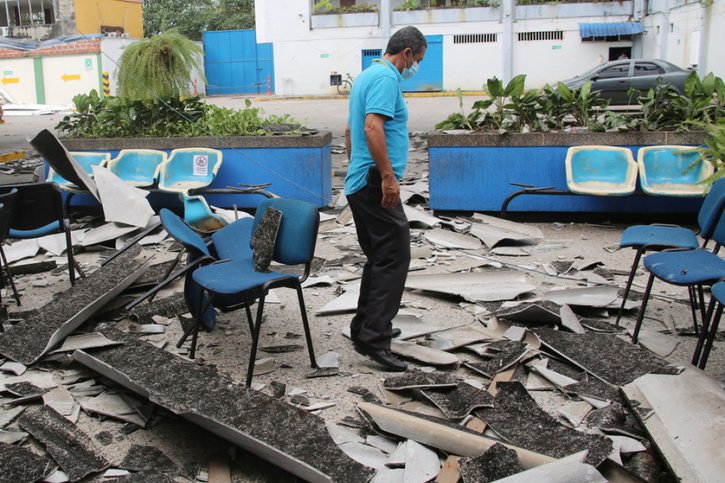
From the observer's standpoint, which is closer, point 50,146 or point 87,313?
point 87,313

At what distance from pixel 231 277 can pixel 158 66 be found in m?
6.06

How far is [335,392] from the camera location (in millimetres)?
4535

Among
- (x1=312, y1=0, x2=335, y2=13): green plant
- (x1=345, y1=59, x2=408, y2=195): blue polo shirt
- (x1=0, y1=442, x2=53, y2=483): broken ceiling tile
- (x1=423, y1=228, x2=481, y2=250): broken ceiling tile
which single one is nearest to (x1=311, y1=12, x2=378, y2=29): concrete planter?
(x1=312, y1=0, x2=335, y2=13): green plant

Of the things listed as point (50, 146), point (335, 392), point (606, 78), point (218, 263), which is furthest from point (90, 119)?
point (606, 78)

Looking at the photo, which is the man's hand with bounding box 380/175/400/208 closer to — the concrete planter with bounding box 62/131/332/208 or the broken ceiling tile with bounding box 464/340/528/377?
the broken ceiling tile with bounding box 464/340/528/377

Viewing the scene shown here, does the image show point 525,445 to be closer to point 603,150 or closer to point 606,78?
point 603,150

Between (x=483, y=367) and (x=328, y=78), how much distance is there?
3479 cm

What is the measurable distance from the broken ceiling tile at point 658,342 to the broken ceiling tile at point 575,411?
1.02 m

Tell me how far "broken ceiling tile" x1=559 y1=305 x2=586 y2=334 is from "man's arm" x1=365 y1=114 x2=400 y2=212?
1.63m

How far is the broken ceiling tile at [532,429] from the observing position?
3.56 metres

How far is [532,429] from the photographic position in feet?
12.6

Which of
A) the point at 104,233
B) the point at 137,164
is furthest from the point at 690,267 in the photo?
the point at 137,164

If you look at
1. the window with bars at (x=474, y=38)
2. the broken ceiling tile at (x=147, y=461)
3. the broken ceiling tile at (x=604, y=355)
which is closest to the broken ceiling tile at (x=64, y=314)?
the broken ceiling tile at (x=147, y=461)

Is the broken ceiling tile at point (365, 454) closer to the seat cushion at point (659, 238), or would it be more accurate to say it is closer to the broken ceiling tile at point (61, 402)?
the broken ceiling tile at point (61, 402)
